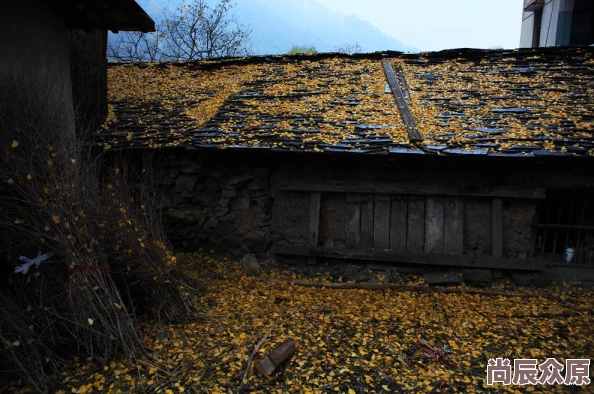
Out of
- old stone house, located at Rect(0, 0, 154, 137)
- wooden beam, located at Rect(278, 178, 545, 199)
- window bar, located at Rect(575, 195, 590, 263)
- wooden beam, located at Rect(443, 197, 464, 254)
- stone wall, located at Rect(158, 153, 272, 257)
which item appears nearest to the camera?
→ old stone house, located at Rect(0, 0, 154, 137)

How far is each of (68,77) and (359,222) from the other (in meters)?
5.19

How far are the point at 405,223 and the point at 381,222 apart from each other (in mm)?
392

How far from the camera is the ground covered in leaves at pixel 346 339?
3.40 m

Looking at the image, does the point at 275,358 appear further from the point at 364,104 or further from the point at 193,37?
the point at 193,37

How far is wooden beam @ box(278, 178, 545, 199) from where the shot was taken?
18.2ft

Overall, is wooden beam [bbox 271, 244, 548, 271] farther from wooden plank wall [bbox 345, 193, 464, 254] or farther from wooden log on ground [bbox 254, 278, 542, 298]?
wooden log on ground [bbox 254, 278, 542, 298]

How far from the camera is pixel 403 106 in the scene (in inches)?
259

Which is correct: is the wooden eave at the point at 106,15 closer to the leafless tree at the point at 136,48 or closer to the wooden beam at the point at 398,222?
the wooden beam at the point at 398,222

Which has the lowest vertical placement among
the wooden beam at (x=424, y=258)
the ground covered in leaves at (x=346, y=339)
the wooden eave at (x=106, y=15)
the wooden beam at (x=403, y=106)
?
the ground covered in leaves at (x=346, y=339)

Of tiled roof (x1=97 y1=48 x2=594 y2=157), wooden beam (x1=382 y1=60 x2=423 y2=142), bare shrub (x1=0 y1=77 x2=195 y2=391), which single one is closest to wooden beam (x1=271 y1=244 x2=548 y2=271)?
tiled roof (x1=97 y1=48 x2=594 y2=157)

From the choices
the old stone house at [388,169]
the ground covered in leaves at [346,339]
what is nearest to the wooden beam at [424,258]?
the old stone house at [388,169]

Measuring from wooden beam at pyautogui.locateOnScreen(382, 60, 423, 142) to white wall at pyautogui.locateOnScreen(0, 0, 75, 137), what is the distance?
481cm

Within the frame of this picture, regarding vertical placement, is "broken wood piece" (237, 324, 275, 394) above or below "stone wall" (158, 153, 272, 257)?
below

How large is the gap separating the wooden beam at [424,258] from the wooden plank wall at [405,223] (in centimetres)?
13
